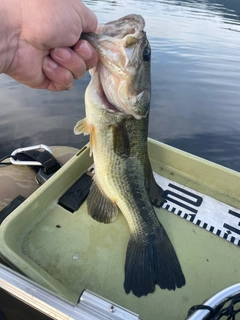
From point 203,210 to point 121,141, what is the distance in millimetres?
881

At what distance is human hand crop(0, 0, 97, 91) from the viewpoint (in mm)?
1397

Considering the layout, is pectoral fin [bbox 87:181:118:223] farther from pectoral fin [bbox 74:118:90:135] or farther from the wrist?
the wrist

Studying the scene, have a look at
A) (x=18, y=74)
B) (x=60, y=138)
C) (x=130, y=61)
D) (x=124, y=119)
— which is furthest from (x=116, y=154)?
(x=60, y=138)

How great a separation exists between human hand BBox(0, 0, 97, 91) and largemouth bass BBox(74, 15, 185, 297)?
0.15m

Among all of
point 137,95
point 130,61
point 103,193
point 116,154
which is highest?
point 130,61

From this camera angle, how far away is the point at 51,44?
4.93ft

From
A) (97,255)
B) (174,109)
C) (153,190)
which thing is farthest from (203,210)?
(174,109)

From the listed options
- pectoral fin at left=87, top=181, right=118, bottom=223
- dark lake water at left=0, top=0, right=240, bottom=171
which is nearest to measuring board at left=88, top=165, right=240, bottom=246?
pectoral fin at left=87, top=181, right=118, bottom=223

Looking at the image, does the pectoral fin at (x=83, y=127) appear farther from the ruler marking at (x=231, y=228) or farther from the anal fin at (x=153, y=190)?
the ruler marking at (x=231, y=228)

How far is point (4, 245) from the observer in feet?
5.26

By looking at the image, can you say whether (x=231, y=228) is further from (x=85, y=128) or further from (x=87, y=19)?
(x=87, y=19)

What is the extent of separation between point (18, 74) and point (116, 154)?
0.85m

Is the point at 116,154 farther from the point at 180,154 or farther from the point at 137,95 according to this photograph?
the point at 180,154

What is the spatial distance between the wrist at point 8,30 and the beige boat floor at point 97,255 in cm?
90
